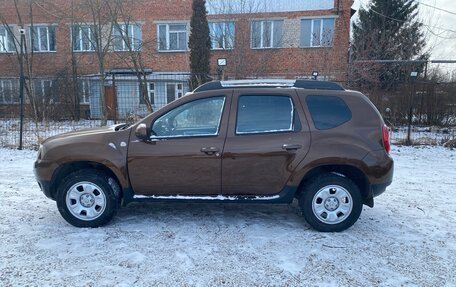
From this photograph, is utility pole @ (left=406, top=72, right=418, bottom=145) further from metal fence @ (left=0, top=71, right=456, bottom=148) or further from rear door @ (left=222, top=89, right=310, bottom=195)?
rear door @ (left=222, top=89, right=310, bottom=195)

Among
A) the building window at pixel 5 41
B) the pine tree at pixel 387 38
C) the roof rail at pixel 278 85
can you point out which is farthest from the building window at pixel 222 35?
the roof rail at pixel 278 85

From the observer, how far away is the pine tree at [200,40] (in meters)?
17.0

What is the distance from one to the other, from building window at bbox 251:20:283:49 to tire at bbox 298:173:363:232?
606 inches

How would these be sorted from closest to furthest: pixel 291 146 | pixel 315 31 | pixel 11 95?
1. pixel 291 146
2. pixel 11 95
3. pixel 315 31

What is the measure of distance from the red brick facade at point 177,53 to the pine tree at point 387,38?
131 cm

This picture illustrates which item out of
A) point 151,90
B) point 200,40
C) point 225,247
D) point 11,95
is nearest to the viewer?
point 225,247

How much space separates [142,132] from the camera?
12.9 feet

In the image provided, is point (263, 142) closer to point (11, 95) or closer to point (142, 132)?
point (142, 132)

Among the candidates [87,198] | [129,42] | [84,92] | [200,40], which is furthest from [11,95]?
[87,198]

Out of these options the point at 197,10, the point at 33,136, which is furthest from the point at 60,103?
the point at 197,10

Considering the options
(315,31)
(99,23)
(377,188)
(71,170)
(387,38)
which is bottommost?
(377,188)

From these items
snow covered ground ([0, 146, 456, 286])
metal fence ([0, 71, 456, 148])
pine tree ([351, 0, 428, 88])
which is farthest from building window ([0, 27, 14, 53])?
pine tree ([351, 0, 428, 88])

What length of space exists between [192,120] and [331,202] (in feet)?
6.60

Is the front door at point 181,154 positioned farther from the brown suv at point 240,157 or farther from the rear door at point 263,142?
→ the rear door at point 263,142
